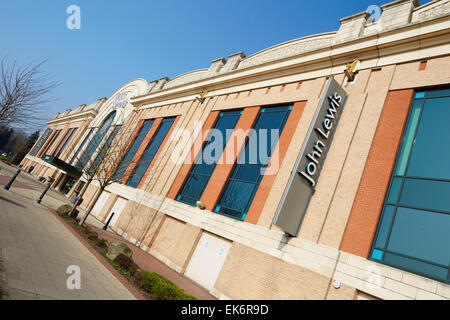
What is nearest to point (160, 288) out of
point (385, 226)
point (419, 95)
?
point (385, 226)

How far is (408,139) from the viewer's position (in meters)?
9.31

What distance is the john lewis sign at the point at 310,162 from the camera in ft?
30.7

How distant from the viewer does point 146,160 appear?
2156 centimetres

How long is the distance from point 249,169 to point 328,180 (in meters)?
4.54

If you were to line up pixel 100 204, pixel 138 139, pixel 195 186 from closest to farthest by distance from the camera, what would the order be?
1. pixel 195 186
2. pixel 100 204
3. pixel 138 139

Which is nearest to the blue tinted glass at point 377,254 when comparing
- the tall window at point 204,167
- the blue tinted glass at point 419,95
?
the blue tinted glass at point 419,95

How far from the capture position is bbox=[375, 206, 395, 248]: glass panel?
816 centimetres

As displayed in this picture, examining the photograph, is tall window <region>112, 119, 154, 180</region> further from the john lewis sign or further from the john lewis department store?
the john lewis sign

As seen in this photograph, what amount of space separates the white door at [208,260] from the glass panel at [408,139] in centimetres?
789

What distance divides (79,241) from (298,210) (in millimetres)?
9545

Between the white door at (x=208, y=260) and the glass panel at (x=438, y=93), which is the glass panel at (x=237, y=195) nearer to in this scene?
the white door at (x=208, y=260)

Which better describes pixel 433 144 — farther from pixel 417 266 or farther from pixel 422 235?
pixel 417 266

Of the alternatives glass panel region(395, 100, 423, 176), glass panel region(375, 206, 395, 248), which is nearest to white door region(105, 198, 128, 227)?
glass panel region(375, 206, 395, 248)

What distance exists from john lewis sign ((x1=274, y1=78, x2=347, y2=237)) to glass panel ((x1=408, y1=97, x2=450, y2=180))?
309 centimetres
